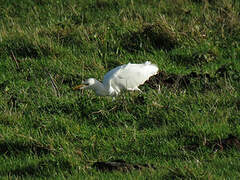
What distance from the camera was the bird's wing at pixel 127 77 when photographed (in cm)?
798

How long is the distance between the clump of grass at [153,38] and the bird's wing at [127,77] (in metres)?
1.80

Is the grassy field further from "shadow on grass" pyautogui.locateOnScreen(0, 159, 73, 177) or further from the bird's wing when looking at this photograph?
the bird's wing

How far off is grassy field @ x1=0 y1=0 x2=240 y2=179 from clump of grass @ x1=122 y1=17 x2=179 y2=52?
2cm

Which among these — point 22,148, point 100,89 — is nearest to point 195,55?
point 100,89

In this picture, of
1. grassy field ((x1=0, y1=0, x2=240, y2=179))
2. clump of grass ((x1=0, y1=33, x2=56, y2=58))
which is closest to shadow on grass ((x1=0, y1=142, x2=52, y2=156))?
grassy field ((x1=0, y1=0, x2=240, y2=179))

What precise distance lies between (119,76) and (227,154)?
8.25 feet

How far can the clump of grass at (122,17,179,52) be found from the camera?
1005 cm

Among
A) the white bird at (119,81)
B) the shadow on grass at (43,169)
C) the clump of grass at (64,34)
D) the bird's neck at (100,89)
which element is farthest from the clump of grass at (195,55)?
the shadow on grass at (43,169)

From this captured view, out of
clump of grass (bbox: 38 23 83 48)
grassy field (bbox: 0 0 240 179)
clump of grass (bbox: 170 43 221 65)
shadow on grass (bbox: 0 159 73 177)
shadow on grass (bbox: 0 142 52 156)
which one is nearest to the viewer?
shadow on grass (bbox: 0 159 73 177)

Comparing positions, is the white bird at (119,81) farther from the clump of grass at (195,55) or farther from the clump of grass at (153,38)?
the clump of grass at (153,38)

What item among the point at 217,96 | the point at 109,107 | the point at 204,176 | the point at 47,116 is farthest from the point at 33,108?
the point at 204,176

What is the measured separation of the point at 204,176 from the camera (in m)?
5.22

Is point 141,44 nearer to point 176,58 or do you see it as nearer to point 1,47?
point 176,58

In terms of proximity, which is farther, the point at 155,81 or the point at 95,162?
the point at 155,81
